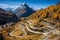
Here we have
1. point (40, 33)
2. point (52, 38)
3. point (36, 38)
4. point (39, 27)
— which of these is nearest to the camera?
point (52, 38)

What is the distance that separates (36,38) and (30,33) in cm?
2030

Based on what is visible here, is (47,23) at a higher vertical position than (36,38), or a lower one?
higher

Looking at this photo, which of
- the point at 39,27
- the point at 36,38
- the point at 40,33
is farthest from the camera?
the point at 39,27

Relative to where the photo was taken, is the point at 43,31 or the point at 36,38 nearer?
the point at 36,38

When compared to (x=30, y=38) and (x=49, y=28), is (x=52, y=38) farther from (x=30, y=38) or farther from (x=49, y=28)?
(x=49, y=28)

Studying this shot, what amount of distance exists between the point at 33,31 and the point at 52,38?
37.6m

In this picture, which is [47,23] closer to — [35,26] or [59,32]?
[35,26]

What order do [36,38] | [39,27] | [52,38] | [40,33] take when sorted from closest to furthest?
[52,38], [36,38], [40,33], [39,27]

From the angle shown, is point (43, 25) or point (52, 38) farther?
point (43, 25)

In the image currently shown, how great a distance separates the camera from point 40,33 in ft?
511

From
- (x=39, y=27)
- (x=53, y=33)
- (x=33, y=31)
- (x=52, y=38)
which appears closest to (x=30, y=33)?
(x=33, y=31)

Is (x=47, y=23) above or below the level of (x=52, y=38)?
above

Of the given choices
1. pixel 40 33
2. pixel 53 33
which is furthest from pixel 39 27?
pixel 53 33

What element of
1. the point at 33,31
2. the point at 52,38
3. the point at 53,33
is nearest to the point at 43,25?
the point at 33,31
